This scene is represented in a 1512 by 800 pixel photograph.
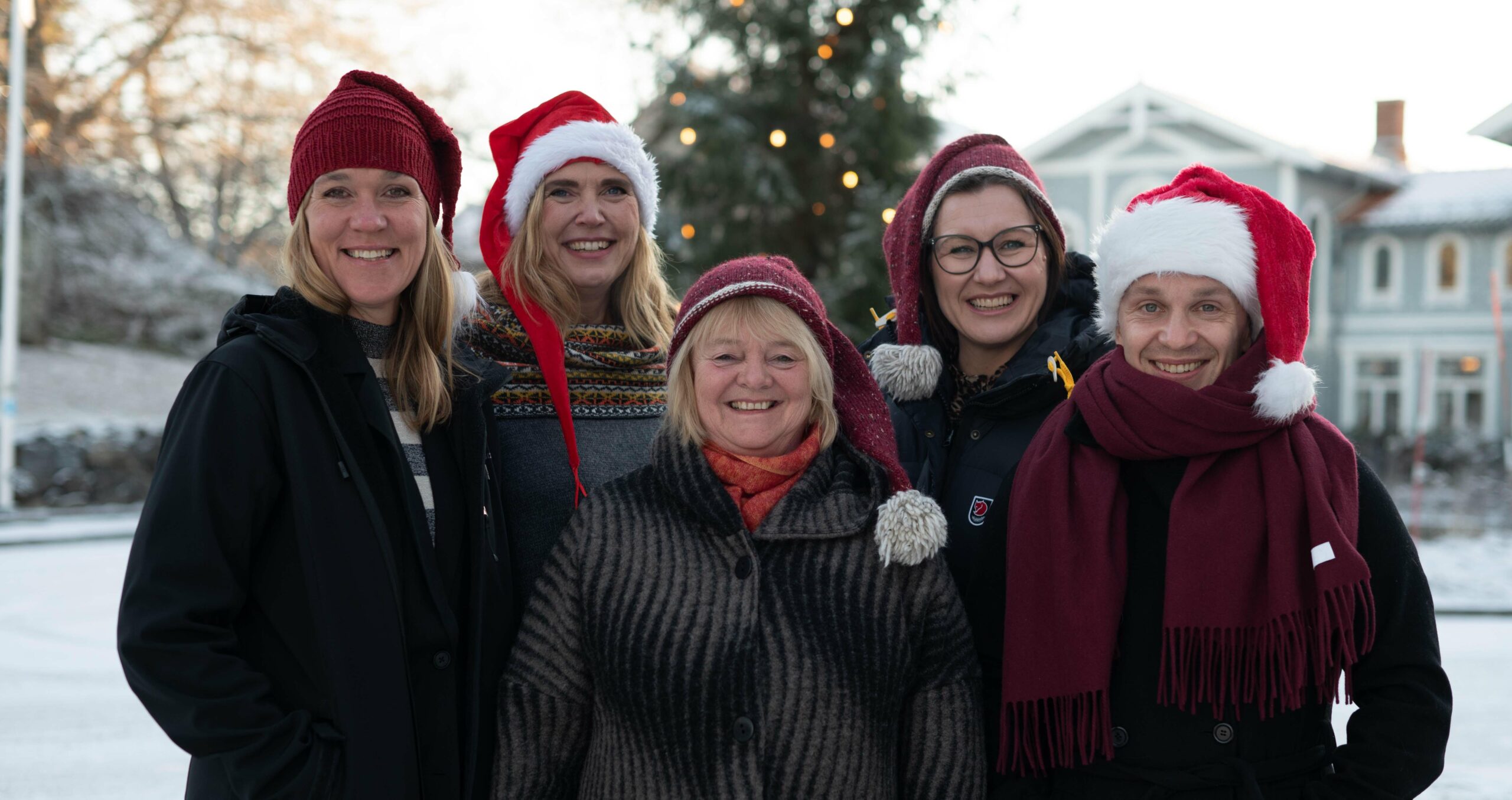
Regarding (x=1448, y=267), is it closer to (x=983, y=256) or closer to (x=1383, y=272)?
(x=1383, y=272)

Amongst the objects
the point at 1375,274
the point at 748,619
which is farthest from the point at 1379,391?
the point at 748,619

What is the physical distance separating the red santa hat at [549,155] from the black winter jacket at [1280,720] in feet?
5.51

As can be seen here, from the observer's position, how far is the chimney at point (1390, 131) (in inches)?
1165

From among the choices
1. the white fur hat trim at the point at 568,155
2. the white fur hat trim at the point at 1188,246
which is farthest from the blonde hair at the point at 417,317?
the white fur hat trim at the point at 1188,246

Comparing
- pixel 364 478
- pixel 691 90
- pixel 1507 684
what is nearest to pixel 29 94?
pixel 691 90

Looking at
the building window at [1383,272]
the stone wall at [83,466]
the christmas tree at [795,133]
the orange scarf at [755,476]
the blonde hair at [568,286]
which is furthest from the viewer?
the building window at [1383,272]

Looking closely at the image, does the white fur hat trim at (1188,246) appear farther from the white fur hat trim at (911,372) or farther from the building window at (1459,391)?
the building window at (1459,391)

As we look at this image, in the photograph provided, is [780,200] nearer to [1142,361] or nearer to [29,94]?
[1142,361]

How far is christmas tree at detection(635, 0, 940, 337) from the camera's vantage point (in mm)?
9594

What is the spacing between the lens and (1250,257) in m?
2.23

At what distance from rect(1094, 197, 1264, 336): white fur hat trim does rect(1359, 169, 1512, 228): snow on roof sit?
79.9 feet

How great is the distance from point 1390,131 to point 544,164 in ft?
106

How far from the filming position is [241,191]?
24078 millimetres

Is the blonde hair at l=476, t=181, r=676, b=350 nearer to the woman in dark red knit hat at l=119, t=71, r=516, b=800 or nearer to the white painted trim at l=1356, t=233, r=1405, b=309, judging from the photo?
the woman in dark red knit hat at l=119, t=71, r=516, b=800
